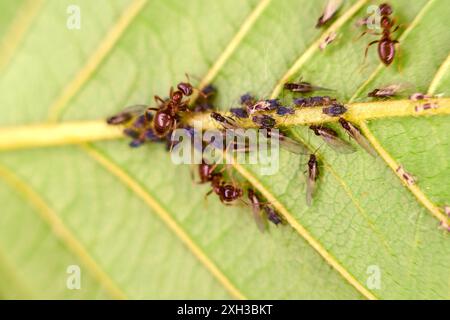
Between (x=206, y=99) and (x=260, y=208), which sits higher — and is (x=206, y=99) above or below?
above

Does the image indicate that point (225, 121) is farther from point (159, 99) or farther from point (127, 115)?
point (127, 115)

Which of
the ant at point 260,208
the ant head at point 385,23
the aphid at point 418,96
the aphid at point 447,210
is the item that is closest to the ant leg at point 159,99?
the ant at point 260,208

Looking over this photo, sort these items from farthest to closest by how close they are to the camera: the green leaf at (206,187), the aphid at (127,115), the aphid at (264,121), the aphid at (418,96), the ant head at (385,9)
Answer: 1. the aphid at (127,115)
2. the aphid at (264,121)
3. the green leaf at (206,187)
4. the ant head at (385,9)
5. the aphid at (418,96)

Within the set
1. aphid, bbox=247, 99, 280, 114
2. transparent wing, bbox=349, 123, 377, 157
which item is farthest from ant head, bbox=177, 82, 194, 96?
transparent wing, bbox=349, 123, 377, 157

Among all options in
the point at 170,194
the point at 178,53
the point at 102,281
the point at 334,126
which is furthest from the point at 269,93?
the point at 102,281

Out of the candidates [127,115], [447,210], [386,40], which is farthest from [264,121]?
[447,210]

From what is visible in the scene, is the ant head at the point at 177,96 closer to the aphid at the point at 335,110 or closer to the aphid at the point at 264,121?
the aphid at the point at 264,121

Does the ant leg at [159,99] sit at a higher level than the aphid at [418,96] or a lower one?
higher

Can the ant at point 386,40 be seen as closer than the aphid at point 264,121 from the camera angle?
Yes
